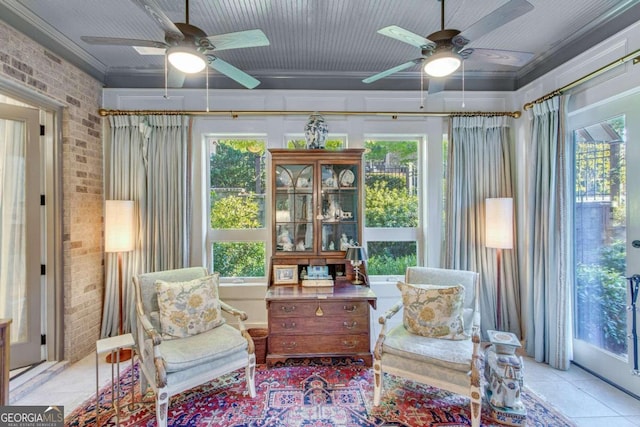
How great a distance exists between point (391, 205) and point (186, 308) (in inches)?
93.7

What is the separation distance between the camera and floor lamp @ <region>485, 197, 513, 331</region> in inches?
118

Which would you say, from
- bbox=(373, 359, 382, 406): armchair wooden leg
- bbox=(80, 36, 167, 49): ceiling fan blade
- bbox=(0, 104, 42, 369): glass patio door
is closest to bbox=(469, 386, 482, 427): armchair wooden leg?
bbox=(373, 359, 382, 406): armchair wooden leg

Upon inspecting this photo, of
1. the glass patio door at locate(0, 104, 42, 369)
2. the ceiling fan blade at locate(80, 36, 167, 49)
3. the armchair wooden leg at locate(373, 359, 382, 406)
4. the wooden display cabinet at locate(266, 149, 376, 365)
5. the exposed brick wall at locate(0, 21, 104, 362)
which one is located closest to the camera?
the ceiling fan blade at locate(80, 36, 167, 49)

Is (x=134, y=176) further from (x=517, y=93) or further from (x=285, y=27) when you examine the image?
(x=517, y=93)

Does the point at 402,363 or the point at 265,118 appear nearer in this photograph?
the point at 402,363

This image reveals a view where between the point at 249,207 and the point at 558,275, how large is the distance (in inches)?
123

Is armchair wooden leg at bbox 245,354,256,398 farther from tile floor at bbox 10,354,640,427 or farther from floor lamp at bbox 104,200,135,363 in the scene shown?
floor lamp at bbox 104,200,135,363

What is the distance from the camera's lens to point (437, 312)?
2396mm

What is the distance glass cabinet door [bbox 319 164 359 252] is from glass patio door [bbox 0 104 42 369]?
8.57 feet

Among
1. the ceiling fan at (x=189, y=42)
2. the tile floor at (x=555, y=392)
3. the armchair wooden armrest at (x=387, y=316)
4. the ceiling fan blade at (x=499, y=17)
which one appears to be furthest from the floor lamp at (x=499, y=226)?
the ceiling fan at (x=189, y=42)

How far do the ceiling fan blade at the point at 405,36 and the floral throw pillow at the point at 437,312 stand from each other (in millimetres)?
1779

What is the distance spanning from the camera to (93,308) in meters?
3.18

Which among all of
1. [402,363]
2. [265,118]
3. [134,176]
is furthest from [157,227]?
[402,363]

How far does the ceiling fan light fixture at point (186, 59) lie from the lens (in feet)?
6.31
